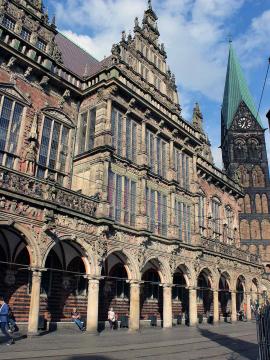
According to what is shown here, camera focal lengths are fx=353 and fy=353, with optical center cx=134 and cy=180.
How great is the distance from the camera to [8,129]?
17.2m

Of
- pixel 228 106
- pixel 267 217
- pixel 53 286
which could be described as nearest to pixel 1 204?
pixel 53 286

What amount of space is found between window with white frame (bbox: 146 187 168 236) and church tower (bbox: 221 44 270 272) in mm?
32269

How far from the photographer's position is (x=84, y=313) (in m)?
19.1

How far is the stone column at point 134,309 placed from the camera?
1881 centimetres

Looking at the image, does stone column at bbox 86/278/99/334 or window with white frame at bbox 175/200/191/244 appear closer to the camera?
stone column at bbox 86/278/99/334

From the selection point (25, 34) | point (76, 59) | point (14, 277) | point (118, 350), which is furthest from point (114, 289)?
point (76, 59)

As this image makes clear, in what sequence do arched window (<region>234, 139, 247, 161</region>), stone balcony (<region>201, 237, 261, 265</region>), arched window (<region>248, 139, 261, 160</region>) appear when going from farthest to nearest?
arched window (<region>234, 139, 247, 161</region>)
arched window (<region>248, 139, 261, 160</region>)
stone balcony (<region>201, 237, 261, 265</region>)

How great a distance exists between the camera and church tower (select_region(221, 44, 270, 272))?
183 ft

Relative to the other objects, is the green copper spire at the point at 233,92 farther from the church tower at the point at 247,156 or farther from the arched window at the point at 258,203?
the arched window at the point at 258,203

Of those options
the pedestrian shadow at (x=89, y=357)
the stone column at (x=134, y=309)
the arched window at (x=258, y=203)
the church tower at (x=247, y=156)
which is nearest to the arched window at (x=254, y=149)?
the church tower at (x=247, y=156)

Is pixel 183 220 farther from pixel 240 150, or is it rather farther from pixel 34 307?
pixel 240 150

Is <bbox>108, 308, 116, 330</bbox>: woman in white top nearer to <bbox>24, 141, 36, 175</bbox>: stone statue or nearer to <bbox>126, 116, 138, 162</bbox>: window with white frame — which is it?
<bbox>24, 141, 36, 175</bbox>: stone statue

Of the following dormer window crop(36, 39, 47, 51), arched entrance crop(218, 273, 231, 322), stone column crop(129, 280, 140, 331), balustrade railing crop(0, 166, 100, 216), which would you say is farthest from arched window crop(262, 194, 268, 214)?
dormer window crop(36, 39, 47, 51)

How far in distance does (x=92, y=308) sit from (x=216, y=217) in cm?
1932
